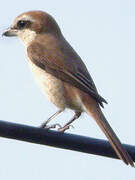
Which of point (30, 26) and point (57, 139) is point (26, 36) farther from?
point (57, 139)

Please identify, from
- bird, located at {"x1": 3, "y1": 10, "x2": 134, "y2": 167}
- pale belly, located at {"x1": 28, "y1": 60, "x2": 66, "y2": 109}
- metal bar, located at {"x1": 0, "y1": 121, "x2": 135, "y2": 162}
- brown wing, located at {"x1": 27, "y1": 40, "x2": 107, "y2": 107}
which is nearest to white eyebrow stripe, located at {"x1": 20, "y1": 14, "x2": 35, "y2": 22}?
bird, located at {"x1": 3, "y1": 10, "x2": 134, "y2": 167}

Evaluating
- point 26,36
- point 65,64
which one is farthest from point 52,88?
point 26,36

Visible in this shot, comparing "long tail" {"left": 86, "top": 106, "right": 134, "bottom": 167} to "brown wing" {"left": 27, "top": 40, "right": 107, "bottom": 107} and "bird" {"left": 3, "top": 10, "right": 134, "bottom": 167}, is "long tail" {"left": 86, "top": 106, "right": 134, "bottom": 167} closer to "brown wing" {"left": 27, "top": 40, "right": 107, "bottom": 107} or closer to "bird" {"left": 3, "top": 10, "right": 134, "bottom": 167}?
"bird" {"left": 3, "top": 10, "right": 134, "bottom": 167}

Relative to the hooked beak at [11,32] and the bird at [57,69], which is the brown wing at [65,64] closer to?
the bird at [57,69]

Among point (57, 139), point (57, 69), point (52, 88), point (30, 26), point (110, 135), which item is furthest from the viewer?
point (30, 26)

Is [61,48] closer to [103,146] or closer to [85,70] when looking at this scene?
[85,70]

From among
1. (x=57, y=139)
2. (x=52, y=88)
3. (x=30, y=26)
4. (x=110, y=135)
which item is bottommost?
(x=52, y=88)
